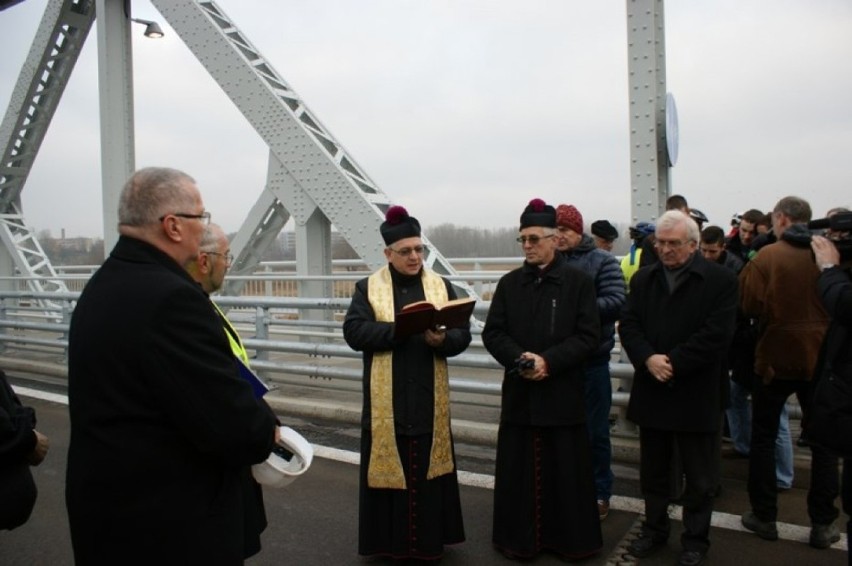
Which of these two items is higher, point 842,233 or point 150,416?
point 842,233

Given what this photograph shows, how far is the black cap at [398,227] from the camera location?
3.76m

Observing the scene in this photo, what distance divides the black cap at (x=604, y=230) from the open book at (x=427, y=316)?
1.98 metres

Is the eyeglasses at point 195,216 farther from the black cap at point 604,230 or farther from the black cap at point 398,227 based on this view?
the black cap at point 604,230

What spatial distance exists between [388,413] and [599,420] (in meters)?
1.47

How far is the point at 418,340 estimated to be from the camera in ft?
12.3

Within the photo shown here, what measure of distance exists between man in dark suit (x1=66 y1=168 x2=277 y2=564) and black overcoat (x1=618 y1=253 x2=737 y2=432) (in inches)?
94.5

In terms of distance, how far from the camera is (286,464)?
241cm

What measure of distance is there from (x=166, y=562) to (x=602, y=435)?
2.98 m

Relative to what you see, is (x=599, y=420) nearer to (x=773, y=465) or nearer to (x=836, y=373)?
(x=773, y=465)

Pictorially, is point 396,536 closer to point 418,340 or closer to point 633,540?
point 418,340

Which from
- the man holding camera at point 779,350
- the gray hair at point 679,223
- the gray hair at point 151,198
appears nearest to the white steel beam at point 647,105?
the man holding camera at point 779,350

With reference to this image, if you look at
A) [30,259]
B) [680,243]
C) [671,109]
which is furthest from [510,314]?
[30,259]

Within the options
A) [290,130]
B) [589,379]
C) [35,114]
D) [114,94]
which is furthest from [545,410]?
[35,114]

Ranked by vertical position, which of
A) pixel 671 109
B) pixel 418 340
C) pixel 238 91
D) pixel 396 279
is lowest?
pixel 418 340
